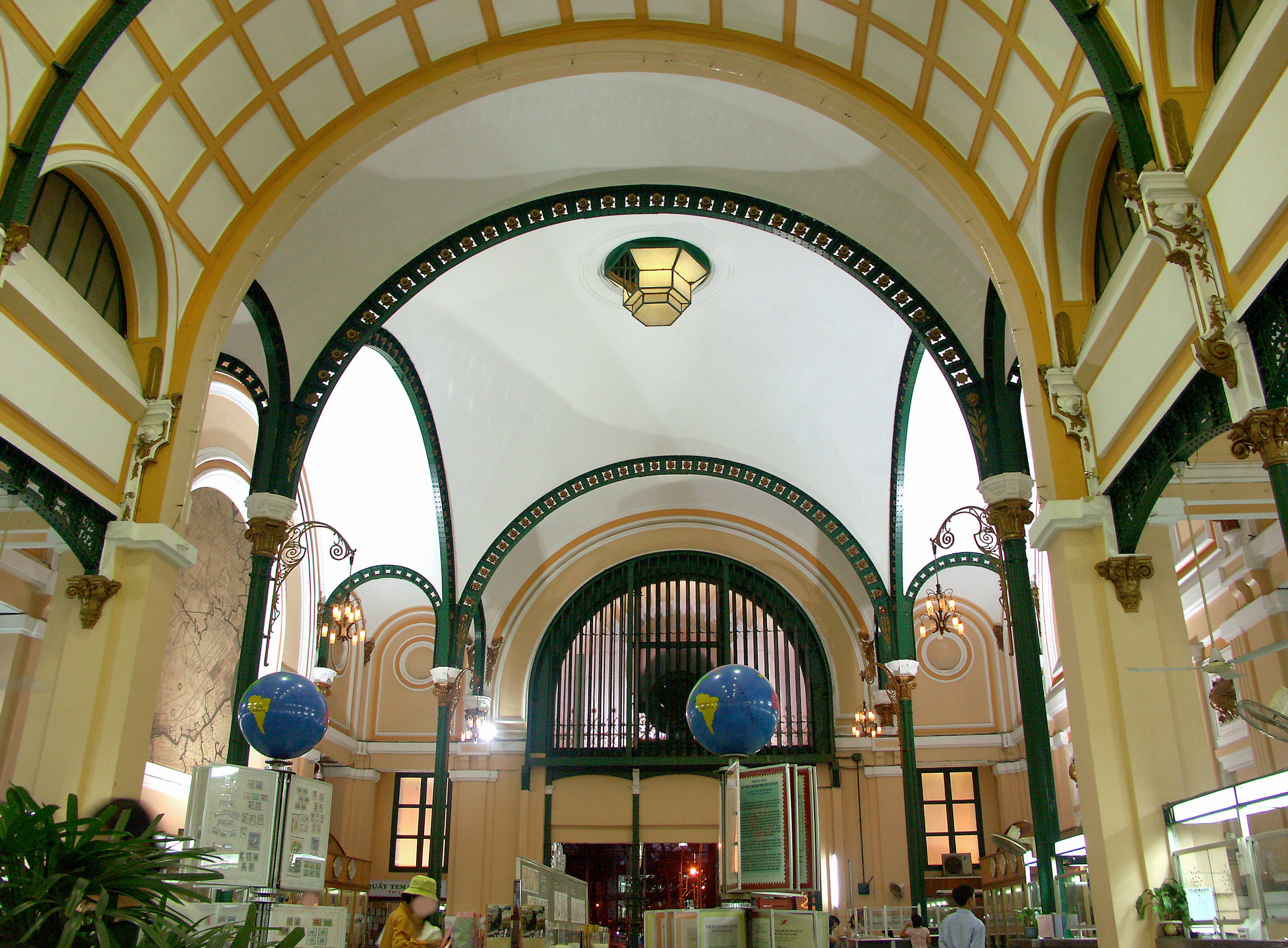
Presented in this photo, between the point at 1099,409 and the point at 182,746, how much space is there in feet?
37.9

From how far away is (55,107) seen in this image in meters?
5.75

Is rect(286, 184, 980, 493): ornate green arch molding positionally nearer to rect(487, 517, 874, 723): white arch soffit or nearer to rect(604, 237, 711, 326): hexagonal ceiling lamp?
rect(604, 237, 711, 326): hexagonal ceiling lamp

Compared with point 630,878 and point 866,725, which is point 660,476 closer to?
point 866,725

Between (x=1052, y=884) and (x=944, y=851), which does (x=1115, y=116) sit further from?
(x=944, y=851)

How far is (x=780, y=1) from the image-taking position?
7.83 metres

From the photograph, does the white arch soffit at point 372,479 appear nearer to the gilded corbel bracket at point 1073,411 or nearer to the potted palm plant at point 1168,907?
the gilded corbel bracket at point 1073,411

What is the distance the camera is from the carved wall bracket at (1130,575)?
627cm

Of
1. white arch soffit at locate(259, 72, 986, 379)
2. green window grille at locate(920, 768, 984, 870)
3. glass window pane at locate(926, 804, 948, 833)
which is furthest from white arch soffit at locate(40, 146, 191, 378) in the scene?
glass window pane at locate(926, 804, 948, 833)

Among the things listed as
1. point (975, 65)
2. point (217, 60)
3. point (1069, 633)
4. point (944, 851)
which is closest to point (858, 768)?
point (944, 851)

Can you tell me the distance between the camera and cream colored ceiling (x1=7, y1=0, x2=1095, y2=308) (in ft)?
20.7

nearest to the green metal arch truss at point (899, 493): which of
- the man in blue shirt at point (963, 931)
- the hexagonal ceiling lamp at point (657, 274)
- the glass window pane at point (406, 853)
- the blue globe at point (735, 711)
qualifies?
the hexagonal ceiling lamp at point (657, 274)

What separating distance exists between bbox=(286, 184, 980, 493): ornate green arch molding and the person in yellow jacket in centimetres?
455

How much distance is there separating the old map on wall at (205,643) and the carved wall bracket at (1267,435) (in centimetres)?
1132

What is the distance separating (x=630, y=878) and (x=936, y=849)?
5.88m
